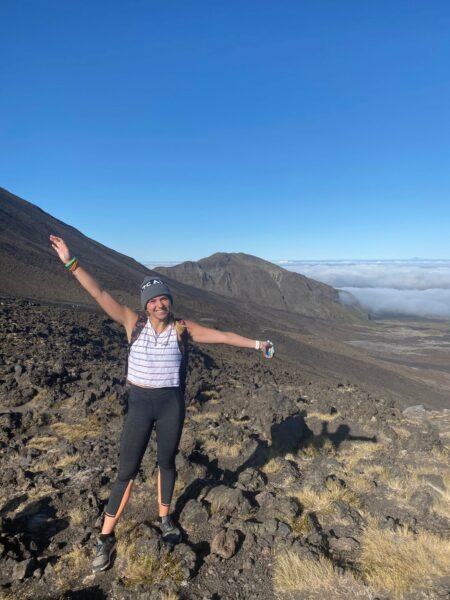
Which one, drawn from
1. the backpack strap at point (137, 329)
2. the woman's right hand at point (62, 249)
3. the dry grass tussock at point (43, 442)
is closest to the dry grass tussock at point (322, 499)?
the backpack strap at point (137, 329)

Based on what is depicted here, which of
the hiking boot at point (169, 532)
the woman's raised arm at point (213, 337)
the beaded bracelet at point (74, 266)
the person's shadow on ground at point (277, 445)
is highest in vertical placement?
the beaded bracelet at point (74, 266)

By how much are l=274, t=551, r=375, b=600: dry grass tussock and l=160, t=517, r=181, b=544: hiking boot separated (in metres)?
0.84

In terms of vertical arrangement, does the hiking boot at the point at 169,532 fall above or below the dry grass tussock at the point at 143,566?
above

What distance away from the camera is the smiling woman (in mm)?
2961

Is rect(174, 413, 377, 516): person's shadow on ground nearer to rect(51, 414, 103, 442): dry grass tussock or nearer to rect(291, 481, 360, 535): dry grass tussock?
rect(291, 481, 360, 535): dry grass tussock

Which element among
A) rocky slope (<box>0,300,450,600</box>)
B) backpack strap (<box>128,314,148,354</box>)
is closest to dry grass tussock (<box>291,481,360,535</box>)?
rocky slope (<box>0,300,450,600</box>)

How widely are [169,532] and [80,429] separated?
3551 millimetres

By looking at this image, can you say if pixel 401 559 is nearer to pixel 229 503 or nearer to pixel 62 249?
pixel 229 503

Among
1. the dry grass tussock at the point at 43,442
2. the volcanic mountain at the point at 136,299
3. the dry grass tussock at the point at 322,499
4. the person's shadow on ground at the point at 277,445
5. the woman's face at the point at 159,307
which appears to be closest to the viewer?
the woman's face at the point at 159,307

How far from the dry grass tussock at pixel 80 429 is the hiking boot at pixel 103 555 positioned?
120 inches

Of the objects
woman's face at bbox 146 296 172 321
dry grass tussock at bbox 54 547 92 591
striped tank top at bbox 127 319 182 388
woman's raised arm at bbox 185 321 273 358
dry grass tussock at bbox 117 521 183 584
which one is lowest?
dry grass tussock at bbox 54 547 92 591

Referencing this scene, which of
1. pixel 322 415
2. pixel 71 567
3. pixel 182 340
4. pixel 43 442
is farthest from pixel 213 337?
pixel 322 415

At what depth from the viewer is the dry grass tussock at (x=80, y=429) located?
6088mm

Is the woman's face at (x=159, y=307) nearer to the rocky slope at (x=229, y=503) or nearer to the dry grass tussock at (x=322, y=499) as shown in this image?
the rocky slope at (x=229, y=503)
